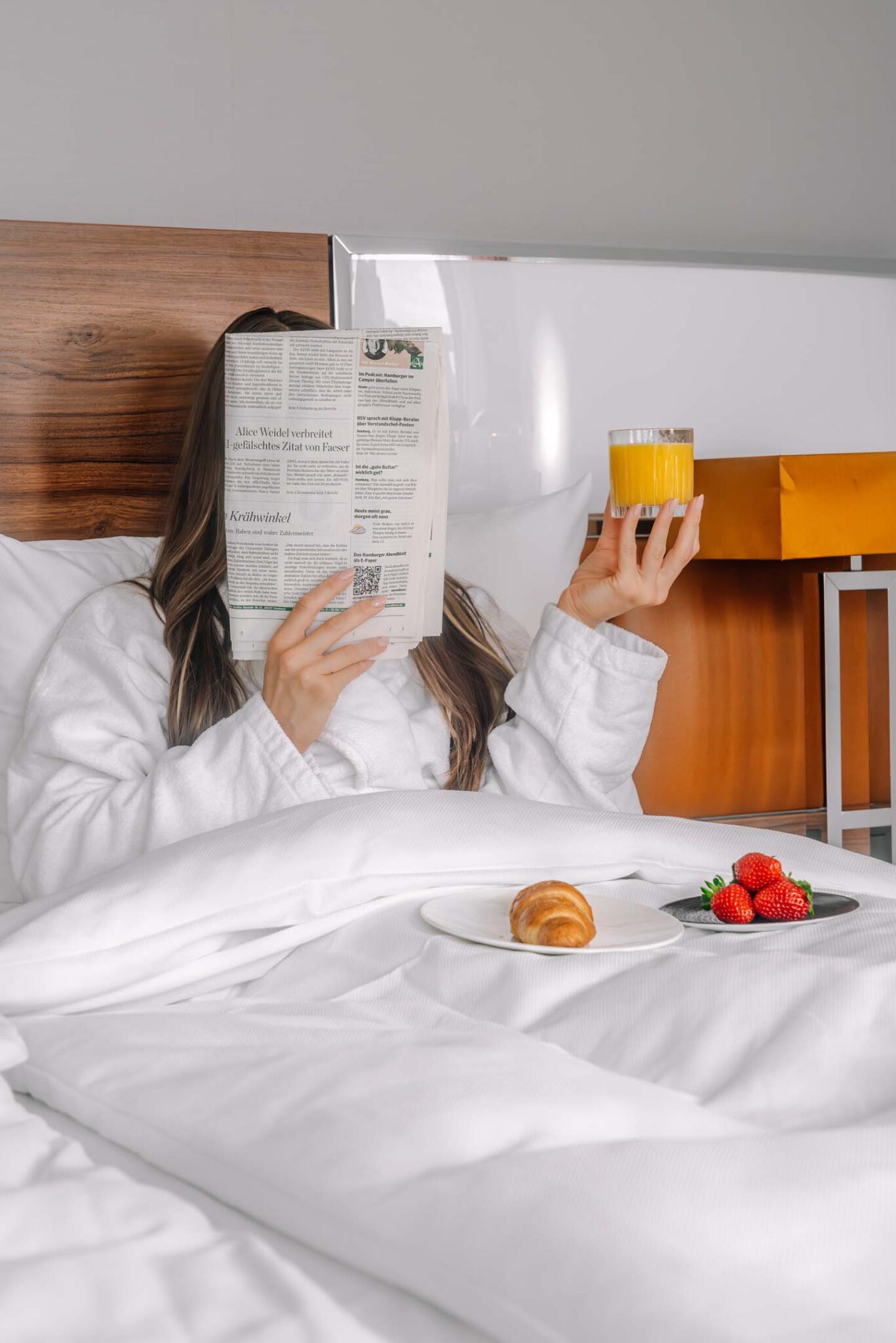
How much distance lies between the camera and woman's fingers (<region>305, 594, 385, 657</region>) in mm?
1361

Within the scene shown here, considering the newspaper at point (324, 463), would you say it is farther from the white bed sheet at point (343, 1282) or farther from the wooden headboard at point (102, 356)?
the white bed sheet at point (343, 1282)

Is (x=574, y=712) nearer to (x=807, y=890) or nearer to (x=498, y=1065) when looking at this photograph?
(x=807, y=890)

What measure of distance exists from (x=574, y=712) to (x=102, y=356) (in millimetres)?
910

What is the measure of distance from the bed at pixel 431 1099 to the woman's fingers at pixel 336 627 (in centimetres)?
25

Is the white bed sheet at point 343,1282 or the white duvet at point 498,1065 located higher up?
the white duvet at point 498,1065

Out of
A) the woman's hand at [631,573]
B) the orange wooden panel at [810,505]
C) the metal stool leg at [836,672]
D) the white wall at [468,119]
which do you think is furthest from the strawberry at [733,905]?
the white wall at [468,119]

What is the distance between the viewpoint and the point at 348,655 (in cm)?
137

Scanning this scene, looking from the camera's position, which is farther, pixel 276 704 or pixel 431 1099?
pixel 276 704

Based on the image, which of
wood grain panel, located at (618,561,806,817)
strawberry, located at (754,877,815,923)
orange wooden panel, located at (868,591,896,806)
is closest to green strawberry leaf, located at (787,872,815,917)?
strawberry, located at (754,877,815,923)

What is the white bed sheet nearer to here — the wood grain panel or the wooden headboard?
the wooden headboard

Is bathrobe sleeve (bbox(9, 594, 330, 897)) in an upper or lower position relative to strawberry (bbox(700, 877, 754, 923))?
upper

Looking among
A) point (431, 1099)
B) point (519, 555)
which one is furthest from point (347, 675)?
point (431, 1099)

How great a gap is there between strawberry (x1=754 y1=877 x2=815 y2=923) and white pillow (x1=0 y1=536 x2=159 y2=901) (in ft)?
3.14

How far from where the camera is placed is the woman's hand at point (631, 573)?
Result: 1560 millimetres
